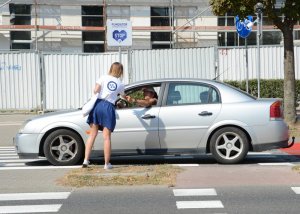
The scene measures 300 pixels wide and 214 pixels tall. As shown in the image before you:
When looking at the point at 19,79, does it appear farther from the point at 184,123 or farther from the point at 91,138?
the point at 184,123

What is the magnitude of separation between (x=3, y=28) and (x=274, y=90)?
16064 mm

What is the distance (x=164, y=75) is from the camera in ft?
71.5

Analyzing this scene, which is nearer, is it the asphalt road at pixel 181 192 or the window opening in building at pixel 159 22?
the asphalt road at pixel 181 192

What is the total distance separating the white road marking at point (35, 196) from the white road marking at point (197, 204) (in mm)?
1597

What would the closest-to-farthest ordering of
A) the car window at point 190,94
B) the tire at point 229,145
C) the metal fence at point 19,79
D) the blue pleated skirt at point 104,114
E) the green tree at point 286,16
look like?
the blue pleated skirt at point 104,114 → the tire at point 229,145 → the car window at point 190,94 → the green tree at point 286,16 → the metal fence at point 19,79

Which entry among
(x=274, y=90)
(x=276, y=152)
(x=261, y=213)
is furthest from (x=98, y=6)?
(x=261, y=213)

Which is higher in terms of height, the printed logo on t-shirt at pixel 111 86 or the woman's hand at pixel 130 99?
the printed logo on t-shirt at pixel 111 86

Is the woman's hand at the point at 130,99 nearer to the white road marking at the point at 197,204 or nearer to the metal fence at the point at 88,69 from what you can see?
the white road marking at the point at 197,204

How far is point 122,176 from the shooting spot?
902cm

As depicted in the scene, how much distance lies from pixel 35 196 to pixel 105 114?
2.05m

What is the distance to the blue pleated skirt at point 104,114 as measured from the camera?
376 inches

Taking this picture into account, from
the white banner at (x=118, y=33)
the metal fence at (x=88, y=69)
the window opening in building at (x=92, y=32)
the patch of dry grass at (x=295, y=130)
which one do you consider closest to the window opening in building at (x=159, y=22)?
the window opening in building at (x=92, y=32)

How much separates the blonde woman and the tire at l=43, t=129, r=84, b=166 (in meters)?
0.49

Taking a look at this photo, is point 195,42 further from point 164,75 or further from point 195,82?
point 195,82
